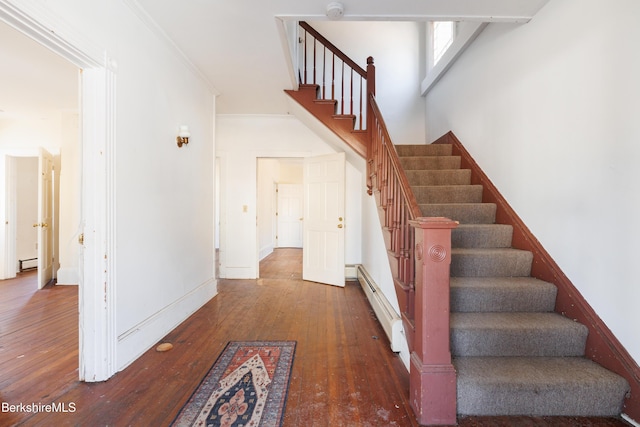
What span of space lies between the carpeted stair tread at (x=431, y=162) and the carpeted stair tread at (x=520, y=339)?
207 centimetres

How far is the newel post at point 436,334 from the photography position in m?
1.51

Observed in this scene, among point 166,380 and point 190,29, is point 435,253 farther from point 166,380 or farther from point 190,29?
point 190,29

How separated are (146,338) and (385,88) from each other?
15.3ft

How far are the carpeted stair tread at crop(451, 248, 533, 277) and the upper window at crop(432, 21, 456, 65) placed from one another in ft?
10.2

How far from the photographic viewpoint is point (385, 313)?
8.66ft

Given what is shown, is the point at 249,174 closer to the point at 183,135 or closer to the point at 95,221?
the point at 183,135

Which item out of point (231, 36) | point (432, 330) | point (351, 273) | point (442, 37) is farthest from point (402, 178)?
point (442, 37)

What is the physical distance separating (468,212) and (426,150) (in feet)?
4.16

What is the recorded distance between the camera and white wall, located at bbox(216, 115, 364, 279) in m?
4.71

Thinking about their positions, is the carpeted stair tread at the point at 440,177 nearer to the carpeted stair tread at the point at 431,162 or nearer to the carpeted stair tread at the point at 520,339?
the carpeted stair tread at the point at 431,162

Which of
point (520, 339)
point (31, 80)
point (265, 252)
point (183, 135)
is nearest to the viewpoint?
point (520, 339)

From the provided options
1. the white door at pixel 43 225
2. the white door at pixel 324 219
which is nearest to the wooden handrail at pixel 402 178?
the white door at pixel 324 219

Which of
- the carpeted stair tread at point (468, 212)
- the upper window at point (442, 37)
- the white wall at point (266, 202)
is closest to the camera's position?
the carpeted stair tread at point (468, 212)

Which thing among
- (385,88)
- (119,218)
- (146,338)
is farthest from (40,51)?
(385,88)
